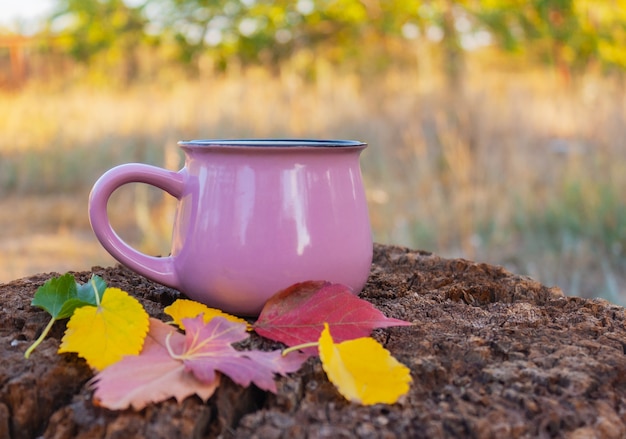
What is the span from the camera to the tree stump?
0.62 m

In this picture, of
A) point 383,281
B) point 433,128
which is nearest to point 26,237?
point 433,128

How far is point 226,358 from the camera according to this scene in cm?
68

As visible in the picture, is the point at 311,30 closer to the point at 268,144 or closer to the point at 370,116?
the point at 370,116

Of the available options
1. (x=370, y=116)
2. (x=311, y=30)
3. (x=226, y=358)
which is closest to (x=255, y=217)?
(x=226, y=358)

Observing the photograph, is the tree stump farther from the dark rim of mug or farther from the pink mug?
the dark rim of mug

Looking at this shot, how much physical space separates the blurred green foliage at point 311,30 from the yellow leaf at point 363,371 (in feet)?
23.1

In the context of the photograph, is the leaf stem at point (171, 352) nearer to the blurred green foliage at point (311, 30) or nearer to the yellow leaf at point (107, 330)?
the yellow leaf at point (107, 330)

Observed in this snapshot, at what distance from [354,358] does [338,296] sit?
0.44 feet

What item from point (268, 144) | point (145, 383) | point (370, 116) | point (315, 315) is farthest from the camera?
point (370, 116)

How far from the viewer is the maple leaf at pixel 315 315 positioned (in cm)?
78

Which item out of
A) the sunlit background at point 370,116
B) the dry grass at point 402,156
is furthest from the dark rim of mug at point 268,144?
the dry grass at point 402,156

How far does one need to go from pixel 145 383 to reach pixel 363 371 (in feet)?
0.73

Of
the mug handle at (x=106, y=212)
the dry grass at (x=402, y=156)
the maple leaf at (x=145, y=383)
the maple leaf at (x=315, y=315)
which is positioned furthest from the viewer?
the dry grass at (x=402, y=156)

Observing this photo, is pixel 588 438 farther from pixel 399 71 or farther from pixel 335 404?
pixel 399 71
